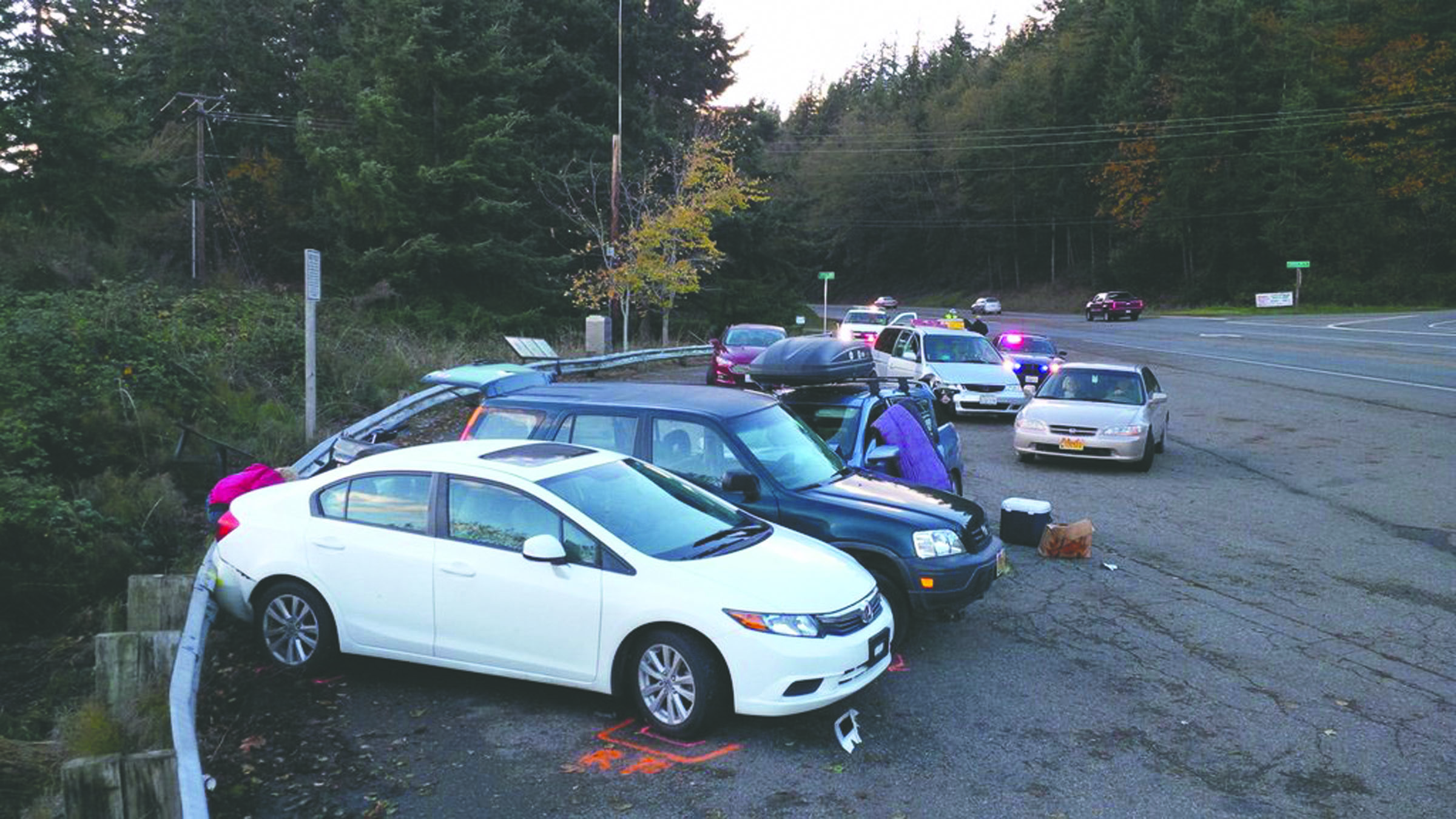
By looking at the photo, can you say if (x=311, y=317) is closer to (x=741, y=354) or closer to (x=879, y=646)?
(x=879, y=646)

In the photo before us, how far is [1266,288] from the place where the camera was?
6712 centimetres

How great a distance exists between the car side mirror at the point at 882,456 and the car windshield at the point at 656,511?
2.20 m

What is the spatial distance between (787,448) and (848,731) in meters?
2.57

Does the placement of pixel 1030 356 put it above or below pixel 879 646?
above

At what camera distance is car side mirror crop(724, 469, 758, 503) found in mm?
6820

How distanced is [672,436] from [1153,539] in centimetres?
558

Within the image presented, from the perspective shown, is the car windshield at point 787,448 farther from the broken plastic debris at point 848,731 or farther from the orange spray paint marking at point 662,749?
the orange spray paint marking at point 662,749

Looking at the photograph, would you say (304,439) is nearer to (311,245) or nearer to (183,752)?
(183,752)

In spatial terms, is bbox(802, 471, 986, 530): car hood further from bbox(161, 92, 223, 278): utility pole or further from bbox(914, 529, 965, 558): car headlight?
bbox(161, 92, 223, 278): utility pole

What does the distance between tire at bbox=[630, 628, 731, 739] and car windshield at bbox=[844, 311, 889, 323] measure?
101ft

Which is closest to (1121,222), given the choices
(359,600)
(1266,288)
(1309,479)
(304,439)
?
(1266,288)

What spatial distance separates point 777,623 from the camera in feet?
17.2

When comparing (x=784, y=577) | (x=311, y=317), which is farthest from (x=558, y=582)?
(x=311, y=317)

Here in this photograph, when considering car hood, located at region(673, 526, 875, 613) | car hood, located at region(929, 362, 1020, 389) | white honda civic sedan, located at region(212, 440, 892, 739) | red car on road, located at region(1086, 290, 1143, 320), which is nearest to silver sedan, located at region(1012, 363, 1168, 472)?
car hood, located at region(929, 362, 1020, 389)
